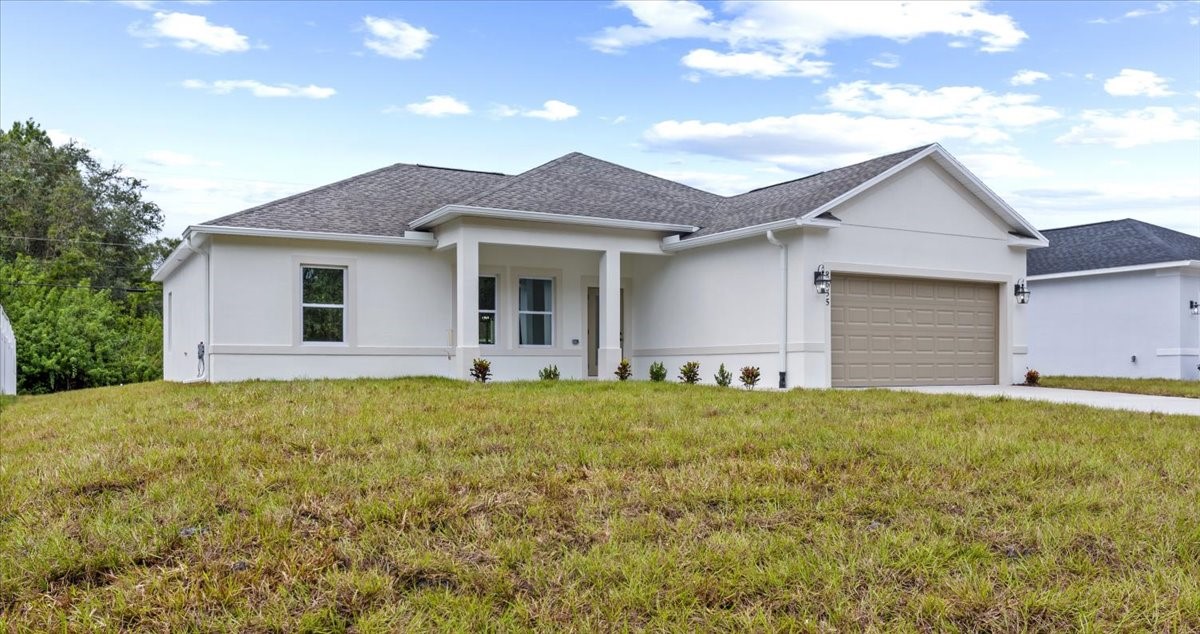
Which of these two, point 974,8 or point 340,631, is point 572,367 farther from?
point 340,631

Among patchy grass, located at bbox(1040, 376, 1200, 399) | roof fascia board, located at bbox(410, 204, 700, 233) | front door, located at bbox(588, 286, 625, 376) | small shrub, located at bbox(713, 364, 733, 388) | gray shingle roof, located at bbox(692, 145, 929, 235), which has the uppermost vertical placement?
gray shingle roof, located at bbox(692, 145, 929, 235)

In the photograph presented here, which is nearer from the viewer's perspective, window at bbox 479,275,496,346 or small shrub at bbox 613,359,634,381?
small shrub at bbox 613,359,634,381

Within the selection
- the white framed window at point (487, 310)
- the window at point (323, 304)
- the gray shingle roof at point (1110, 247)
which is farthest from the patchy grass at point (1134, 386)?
the window at point (323, 304)

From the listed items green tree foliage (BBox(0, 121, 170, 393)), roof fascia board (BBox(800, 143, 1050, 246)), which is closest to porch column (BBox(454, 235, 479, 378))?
roof fascia board (BBox(800, 143, 1050, 246))

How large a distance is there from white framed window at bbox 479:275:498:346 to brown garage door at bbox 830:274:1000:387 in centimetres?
613

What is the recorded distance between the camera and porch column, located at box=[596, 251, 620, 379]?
15.8m

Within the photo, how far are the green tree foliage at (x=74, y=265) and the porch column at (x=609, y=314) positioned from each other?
748 inches

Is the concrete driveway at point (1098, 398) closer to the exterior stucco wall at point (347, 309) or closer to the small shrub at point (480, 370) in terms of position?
the small shrub at point (480, 370)

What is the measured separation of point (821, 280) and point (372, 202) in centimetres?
851

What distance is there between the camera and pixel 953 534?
5047 millimetres

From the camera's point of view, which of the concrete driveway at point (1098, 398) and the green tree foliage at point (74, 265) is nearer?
the concrete driveway at point (1098, 398)

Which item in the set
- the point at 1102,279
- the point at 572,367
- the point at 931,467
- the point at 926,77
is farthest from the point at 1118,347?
the point at 931,467

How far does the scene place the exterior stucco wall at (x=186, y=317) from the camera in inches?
619

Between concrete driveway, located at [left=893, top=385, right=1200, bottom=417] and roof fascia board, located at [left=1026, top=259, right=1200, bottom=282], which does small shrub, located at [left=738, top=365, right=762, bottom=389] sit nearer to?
concrete driveway, located at [left=893, top=385, right=1200, bottom=417]
